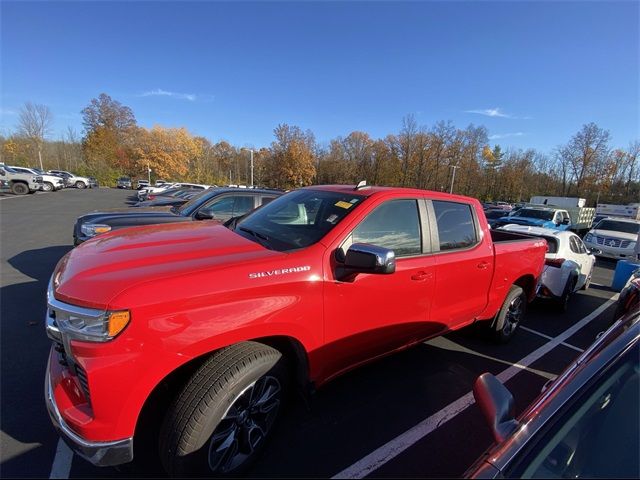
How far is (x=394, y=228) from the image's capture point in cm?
305

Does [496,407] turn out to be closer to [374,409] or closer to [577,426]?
[577,426]

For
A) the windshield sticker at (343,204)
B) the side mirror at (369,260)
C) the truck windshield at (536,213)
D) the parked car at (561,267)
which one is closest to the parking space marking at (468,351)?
the parked car at (561,267)

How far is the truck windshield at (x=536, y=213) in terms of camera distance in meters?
17.2

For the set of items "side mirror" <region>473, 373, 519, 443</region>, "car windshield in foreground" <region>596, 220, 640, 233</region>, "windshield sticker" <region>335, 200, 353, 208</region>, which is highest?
"windshield sticker" <region>335, 200, 353, 208</region>

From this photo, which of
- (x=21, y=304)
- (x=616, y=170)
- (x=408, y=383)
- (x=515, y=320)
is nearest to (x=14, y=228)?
(x=21, y=304)

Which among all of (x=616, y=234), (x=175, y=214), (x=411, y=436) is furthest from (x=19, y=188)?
(x=616, y=234)

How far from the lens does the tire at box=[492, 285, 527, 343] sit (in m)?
4.41

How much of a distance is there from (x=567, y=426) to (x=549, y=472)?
0.74 feet

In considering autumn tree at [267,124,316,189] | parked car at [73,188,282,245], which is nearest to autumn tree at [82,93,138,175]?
autumn tree at [267,124,316,189]

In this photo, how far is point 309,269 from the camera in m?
2.37

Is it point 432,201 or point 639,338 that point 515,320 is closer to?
point 432,201

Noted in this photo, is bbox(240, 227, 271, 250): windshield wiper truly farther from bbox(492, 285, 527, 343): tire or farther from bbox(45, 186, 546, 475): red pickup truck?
bbox(492, 285, 527, 343): tire

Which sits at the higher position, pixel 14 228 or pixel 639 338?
pixel 639 338

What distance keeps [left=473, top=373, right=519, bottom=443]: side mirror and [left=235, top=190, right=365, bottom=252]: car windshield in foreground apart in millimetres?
1433
